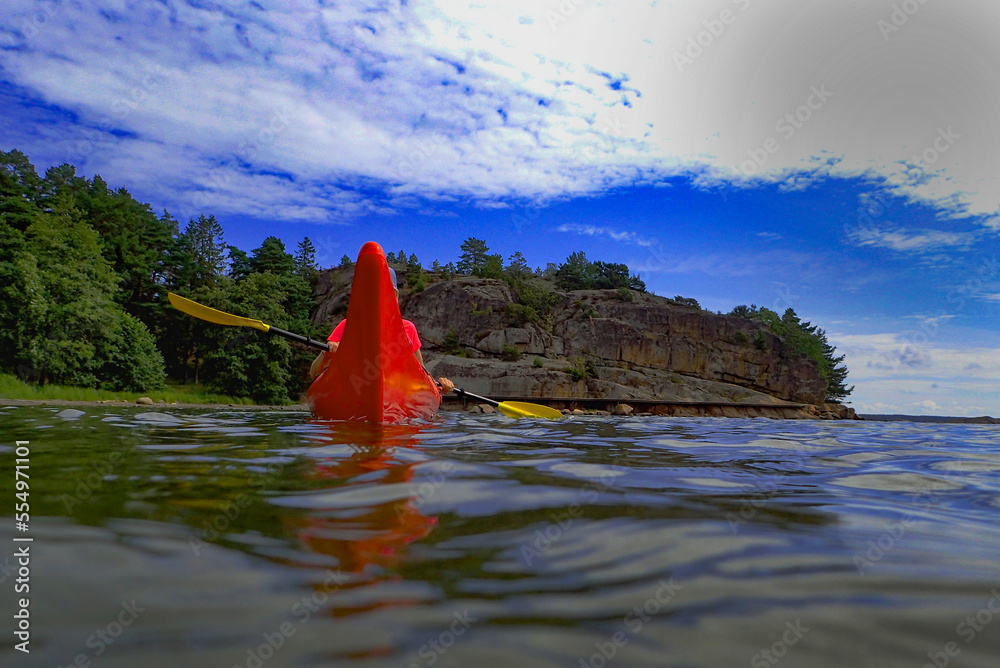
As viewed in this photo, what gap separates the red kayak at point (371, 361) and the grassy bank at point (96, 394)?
22619mm

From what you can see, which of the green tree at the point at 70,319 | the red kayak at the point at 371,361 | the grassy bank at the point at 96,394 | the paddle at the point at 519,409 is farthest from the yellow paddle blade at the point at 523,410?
the green tree at the point at 70,319

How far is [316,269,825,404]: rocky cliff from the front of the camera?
117ft

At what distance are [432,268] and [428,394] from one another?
41.5m

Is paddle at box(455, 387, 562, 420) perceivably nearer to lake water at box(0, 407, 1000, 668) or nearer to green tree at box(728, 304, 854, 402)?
lake water at box(0, 407, 1000, 668)

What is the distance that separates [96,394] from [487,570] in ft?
98.9

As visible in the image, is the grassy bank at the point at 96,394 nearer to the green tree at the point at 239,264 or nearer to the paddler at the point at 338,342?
the green tree at the point at 239,264

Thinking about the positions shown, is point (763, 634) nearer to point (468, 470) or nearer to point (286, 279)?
point (468, 470)

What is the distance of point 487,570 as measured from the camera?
1.46 m

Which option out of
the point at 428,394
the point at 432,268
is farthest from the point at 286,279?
the point at 428,394

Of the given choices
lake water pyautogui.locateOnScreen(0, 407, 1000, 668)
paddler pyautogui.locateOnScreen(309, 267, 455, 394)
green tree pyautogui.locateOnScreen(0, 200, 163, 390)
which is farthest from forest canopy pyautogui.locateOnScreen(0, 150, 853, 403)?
lake water pyautogui.locateOnScreen(0, 407, 1000, 668)

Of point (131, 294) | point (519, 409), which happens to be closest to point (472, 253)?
point (131, 294)

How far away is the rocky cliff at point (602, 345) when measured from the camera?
3572 cm

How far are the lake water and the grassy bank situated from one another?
84.1ft

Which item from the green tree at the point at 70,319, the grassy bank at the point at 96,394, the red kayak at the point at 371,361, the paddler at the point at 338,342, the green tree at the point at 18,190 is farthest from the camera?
the green tree at the point at 18,190
